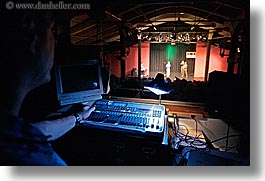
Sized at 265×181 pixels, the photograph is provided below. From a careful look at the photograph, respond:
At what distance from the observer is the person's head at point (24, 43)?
106 centimetres

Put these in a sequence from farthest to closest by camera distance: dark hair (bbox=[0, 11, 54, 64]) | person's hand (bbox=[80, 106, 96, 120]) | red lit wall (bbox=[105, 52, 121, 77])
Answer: red lit wall (bbox=[105, 52, 121, 77]) → person's hand (bbox=[80, 106, 96, 120]) → dark hair (bbox=[0, 11, 54, 64])

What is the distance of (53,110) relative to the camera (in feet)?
3.83

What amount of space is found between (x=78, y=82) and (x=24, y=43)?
359 mm

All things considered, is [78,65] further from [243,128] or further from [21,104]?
[243,128]

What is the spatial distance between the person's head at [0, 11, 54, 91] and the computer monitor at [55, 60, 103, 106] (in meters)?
0.12

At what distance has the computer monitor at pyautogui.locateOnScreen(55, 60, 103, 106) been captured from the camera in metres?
1.12

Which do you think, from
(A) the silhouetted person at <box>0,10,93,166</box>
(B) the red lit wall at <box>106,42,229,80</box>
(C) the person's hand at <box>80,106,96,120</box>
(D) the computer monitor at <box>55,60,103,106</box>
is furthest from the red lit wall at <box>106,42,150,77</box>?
(A) the silhouetted person at <box>0,10,93,166</box>

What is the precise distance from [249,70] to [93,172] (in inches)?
44.0

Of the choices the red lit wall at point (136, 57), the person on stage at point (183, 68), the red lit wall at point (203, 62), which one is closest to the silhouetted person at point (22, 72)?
the red lit wall at point (136, 57)

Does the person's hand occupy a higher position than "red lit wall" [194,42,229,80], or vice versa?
"red lit wall" [194,42,229,80]

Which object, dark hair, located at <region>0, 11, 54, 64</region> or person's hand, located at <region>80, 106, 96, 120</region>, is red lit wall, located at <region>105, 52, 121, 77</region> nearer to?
person's hand, located at <region>80, 106, 96, 120</region>

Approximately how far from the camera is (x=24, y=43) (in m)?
1.06

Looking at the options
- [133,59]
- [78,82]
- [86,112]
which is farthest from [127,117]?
[133,59]

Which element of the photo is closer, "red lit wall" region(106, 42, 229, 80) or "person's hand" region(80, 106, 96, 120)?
"person's hand" region(80, 106, 96, 120)
